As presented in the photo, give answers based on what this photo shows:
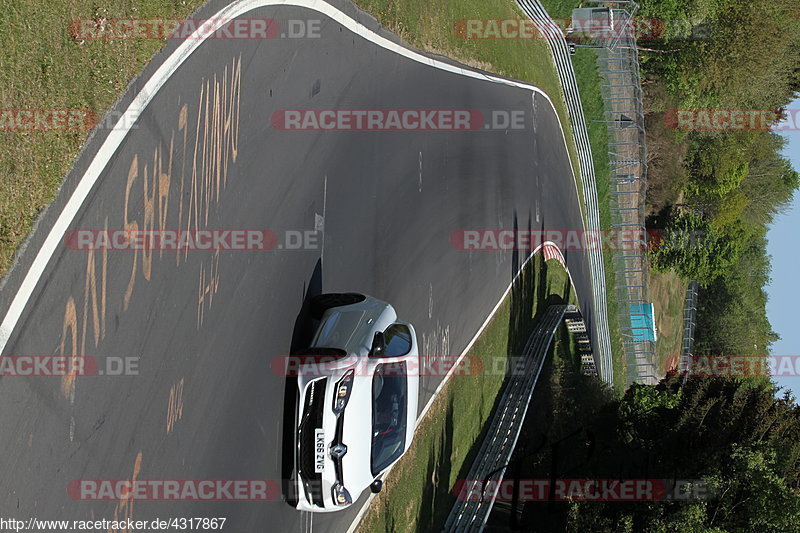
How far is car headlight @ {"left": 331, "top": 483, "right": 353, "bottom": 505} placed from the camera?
12.5m

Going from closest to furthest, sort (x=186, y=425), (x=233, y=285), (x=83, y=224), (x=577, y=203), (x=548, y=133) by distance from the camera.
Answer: (x=83, y=224), (x=186, y=425), (x=233, y=285), (x=548, y=133), (x=577, y=203)

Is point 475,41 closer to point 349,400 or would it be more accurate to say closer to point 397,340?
point 397,340

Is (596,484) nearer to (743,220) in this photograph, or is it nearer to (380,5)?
(380,5)

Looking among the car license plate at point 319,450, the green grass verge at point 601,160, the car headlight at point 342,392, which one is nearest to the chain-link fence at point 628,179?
the green grass verge at point 601,160

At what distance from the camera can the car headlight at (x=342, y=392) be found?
1230 cm

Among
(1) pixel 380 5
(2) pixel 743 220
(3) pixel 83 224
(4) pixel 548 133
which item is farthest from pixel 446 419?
(2) pixel 743 220

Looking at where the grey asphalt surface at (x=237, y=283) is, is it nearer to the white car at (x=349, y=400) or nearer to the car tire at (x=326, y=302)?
the car tire at (x=326, y=302)

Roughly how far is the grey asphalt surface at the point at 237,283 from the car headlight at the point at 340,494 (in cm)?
105

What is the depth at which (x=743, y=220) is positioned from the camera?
53281mm

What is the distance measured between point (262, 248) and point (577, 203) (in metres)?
23.1

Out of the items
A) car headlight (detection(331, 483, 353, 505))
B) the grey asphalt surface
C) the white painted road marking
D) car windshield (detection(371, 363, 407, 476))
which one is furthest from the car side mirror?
the white painted road marking

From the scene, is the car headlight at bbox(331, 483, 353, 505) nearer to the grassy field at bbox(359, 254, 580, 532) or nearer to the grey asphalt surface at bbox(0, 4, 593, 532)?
the grey asphalt surface at bbox(0, 4, 593, 532)

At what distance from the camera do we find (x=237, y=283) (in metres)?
12.5

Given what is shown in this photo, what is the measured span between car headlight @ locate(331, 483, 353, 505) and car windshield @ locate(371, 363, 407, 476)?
2.43 ft
